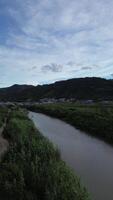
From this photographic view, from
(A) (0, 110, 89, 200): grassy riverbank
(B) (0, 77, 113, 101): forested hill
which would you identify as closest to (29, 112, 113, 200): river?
(A) (0, 110, 89, 200): grassy riverbank

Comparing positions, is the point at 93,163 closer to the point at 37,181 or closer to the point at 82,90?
the point at 37,181

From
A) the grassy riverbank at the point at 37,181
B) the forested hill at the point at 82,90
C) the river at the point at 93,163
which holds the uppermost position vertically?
the forested hill at the point at 82,90

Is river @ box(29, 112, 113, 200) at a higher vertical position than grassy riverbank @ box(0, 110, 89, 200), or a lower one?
lower

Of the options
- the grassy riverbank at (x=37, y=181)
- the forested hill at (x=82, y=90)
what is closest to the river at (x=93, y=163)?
the grassy riverbank at (x=37, y=181)

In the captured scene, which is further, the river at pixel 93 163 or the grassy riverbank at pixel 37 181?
the river at pixel 93 163

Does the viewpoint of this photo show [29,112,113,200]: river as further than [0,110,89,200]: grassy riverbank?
Yes

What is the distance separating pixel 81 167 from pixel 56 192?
7.90 metres

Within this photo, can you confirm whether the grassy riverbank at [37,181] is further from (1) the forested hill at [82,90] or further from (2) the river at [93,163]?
(1) the forested hill at [82,90]

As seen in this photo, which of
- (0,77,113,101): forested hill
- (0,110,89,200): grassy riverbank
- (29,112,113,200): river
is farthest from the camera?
(0,77,113,101): forested hill

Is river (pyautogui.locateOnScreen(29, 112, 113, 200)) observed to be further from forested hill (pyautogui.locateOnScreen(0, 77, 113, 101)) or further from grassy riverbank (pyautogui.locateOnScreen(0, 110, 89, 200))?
forested hill (pyautogui.locateOnScreen(0, 77, 113, 101))

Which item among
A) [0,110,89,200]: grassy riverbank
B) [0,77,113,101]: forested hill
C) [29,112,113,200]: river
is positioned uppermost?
[0,77,113,101]: forested hill

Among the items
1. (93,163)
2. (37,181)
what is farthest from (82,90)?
(37,181)

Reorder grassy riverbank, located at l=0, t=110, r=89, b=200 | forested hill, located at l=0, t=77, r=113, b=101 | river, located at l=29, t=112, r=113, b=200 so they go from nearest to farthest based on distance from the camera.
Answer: grassy riverbank, located at l=0, t=110, r=89, b=200 < river, located at l=29, t=112, r=113, b=200 < forested hill, located at l=0, t=77, r=113, b=101

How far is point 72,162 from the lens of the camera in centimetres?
1966
